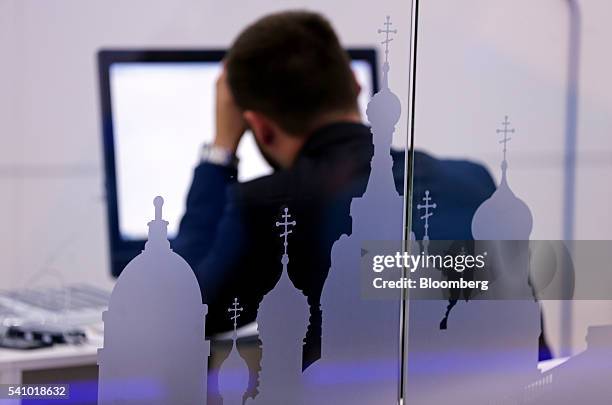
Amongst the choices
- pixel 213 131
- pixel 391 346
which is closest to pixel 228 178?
pixel 213 131

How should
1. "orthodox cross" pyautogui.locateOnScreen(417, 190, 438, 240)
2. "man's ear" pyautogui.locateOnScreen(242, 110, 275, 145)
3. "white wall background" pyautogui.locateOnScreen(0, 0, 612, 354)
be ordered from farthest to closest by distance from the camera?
"orthodox cross" pyautogui.locateOnScreen(417, 190, 438, 240) → "man's ear" pyautogui.locateOnScreen(242, 110, 275, 145) → "white wall background" pyautogui.locateOnScreen(0, 0, 612, 354)

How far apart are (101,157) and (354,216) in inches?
21.9

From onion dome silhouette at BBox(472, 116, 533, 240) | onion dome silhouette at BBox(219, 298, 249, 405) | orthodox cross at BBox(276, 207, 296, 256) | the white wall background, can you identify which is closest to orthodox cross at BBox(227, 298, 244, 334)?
onion dome silhouette at BBox(219, 298, 249, 405)

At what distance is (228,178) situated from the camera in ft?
5.47

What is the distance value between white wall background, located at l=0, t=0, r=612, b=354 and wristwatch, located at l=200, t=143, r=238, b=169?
212 millimetres

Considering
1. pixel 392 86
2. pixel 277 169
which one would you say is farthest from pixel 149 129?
pixel 392 86

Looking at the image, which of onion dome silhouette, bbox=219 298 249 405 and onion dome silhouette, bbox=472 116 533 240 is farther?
onion dome silhouette, bbox=472 116 533 240

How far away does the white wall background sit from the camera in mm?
1570

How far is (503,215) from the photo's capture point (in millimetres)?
1813

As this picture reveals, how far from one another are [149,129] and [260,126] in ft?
0.77

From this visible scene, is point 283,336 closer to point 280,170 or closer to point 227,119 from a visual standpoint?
point 280,170

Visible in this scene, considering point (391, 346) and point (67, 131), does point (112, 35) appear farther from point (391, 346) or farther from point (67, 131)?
point (391, 346)

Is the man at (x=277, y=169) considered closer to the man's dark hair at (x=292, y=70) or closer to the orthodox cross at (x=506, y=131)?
the man's dark hair at (x=292, y=70)

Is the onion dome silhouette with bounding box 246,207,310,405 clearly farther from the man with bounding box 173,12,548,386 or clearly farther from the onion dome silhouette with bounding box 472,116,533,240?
the onion dome silhouette with bounding box 472,116,533,240
